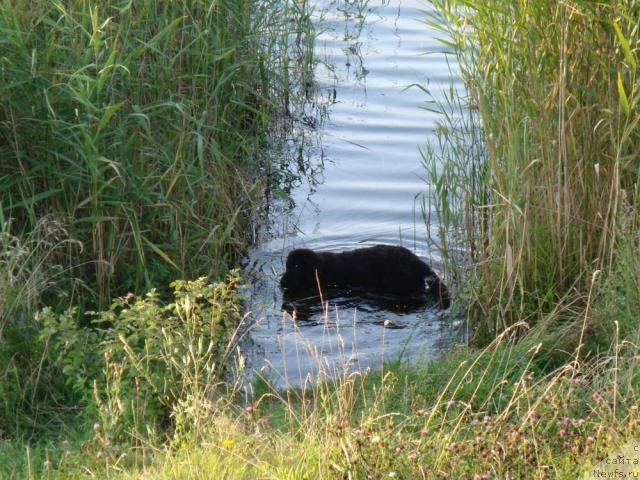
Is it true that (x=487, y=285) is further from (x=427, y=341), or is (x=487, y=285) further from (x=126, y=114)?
(x=126, y=114)

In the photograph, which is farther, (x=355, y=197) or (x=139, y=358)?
(x=355, y=197)

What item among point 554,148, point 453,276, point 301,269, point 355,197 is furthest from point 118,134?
point 355,197

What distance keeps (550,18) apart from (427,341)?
2229 mm

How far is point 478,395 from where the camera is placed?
521 cm

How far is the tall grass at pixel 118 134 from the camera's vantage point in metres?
6.10

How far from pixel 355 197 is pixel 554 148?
3456 mm

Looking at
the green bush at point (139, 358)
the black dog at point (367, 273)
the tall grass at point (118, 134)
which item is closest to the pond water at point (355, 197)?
the black dog at point (367, 273)

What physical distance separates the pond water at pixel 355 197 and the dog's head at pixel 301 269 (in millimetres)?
149

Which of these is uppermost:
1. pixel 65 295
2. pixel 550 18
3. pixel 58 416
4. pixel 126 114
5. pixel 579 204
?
pixel 550 18

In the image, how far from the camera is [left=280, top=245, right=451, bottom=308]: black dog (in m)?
7.61

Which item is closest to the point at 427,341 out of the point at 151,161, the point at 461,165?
the point at 461,165

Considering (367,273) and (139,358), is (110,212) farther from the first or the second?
(367,273)

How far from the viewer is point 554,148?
20.0 ft

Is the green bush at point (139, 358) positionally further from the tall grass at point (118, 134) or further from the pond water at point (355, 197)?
the tall grass at point (118, 134)
